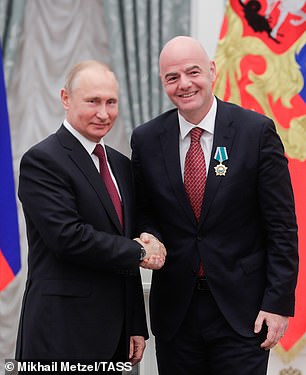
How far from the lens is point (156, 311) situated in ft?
7.25

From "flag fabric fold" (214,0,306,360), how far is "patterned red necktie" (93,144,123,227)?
1.22 m

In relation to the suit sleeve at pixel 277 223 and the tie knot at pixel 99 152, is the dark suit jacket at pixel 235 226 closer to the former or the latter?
the suit sleeve at pixel 277 223

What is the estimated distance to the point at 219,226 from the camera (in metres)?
2.03

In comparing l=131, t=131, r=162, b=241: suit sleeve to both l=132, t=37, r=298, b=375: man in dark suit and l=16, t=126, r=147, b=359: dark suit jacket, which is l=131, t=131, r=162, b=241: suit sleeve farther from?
l=16, t=126, r=147, b=359: dark suit jacket

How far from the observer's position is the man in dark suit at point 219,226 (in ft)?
6.59

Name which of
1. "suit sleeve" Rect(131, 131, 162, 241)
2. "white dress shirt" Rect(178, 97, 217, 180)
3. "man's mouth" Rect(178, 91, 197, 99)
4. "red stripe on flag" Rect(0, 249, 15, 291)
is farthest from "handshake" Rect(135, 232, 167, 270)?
"red stripe on flag" Rect(0, 249, 15, 291)

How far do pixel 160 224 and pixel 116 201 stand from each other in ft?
0.70

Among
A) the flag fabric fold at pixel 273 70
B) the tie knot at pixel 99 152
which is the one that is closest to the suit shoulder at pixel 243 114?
the tie knot at pixel 99 152

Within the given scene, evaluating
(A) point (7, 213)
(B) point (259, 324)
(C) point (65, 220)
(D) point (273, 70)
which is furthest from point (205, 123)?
(A) point (7, 213)

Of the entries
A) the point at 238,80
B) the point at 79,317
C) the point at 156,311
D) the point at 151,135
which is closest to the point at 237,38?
the point at 238,80

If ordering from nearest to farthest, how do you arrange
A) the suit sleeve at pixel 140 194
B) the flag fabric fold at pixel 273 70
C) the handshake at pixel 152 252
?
the handshake at pixel 152 252 < the suit sleeve at pixel 140 194 < the flag fabric fold at pixel 273 70

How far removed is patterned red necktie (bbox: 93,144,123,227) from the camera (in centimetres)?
203

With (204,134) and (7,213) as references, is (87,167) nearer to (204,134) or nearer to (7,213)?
(204,134)

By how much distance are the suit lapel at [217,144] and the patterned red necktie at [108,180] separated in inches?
10.8
